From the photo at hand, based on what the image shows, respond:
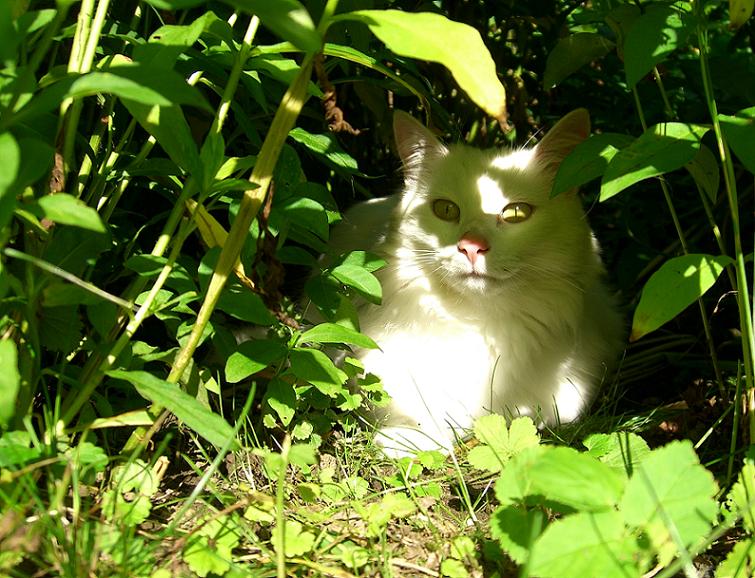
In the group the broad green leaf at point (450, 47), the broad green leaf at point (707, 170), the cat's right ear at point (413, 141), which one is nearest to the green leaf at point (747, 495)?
the broad green leaf at point (707, 170)

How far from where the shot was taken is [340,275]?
1626 mm

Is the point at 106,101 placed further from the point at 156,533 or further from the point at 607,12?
the point at 607,12

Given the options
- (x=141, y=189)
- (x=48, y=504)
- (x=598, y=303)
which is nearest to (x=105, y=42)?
(x=141, y=189)

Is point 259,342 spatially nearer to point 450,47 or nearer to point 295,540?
point 295,540

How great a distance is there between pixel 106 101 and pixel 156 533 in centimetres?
85

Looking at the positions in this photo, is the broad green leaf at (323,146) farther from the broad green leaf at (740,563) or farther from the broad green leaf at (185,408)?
the broad green leaf at (740,563)

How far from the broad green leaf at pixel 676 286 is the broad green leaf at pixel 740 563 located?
39cm

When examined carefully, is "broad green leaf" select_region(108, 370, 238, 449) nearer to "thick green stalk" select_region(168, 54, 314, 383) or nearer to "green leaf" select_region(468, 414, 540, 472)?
"thick green stalk" select_region(168, 54, 314, 383)

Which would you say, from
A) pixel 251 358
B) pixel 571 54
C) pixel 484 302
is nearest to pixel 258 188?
pixel 251 358

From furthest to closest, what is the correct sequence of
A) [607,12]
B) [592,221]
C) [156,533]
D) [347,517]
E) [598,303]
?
[592,221]
[598,303]
[607,12]
[347,517]
[156,533]

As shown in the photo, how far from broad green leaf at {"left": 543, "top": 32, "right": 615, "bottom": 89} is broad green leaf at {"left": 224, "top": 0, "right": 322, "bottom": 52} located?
101 cm

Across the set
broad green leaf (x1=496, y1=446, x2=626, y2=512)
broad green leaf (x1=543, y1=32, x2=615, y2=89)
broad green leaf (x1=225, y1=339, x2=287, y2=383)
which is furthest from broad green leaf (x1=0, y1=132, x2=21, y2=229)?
broad green leaf (x1=543, y1=32, x2=615, y2=89)

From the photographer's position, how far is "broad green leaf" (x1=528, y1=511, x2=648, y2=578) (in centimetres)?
101

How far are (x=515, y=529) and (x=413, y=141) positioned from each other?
125 cm
